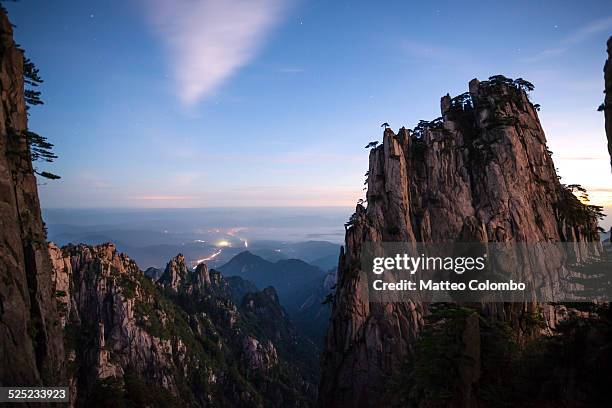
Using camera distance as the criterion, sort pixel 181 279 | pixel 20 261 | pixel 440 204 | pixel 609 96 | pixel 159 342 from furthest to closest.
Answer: pixel 181 279 < pixel 159 342 < pixel 440 204 < pixel 20 261 < pixel 609 96

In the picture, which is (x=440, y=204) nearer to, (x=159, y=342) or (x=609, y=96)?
(x=609, y=96)

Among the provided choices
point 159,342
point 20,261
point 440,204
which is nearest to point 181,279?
point 159,342

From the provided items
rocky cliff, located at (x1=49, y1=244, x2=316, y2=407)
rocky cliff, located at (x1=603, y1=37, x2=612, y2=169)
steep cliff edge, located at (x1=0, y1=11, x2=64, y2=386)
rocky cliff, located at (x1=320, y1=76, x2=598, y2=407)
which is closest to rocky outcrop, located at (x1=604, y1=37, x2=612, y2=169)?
rocky cliff, located at (x1=603, y1=37, x2=612, y2=169)

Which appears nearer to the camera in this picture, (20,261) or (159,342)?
(20,261)

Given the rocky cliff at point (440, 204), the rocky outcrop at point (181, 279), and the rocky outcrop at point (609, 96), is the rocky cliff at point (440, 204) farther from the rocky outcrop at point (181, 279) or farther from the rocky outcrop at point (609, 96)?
the rocky outcrop at point (181, 279)

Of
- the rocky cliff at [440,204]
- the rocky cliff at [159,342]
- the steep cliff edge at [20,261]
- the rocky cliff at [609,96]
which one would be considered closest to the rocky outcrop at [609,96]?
the rocky cliff at [609,96]

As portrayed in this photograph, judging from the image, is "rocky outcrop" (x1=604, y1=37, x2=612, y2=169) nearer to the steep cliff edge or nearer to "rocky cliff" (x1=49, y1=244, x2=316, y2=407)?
the steep cliff edge

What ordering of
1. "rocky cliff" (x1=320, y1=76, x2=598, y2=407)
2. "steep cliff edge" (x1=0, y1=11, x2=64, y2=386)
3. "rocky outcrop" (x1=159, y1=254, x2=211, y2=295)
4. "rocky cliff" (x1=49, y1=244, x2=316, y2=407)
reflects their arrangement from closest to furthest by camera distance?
1. "steep cliff edge" (x1=0, y1=11, x2=64, y2=386)
2. "rocky cliff" (x1=320, y1=76, x2=598, y2=407)
3. "rocky cliff" (x1=49, y1=244, x2=316, y2=407)
4. "rocky outcrop" (x1=159, y1=254, x2=211, y2=295)
